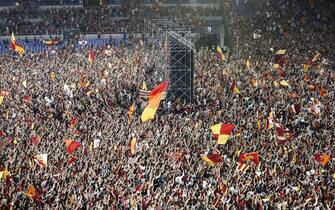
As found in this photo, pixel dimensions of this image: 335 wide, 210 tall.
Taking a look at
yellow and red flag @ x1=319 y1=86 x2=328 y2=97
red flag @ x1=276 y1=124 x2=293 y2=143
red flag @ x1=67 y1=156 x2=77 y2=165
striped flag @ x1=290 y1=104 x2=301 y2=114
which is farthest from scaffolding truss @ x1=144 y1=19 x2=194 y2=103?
red flag @ x1=67 y1=156 x2=77 y2=165

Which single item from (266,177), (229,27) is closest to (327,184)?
(266,177)

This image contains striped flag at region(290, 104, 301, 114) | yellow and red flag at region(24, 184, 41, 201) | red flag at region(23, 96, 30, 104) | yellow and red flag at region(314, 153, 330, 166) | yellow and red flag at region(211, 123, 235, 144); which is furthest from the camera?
red flag at region(23, 96, 30, 104)

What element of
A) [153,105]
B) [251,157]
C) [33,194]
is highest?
[153,105]

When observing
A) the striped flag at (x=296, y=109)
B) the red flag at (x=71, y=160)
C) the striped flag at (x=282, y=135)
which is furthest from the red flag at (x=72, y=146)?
the striped flag at (x=296, y=109)

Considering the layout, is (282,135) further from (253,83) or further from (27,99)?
(27,99)

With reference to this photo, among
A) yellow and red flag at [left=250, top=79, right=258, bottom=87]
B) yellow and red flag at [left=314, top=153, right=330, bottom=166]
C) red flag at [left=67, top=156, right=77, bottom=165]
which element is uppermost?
red flag at [left=67, top=156, right=77, bottom=165]

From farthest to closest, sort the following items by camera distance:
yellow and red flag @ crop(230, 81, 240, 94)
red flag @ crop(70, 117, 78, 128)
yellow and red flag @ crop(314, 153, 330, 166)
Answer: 1. yellow and red flag @ crop(230, 81, 240, 94)
2. red flag @ crop(70, 117, 78, 128)
3. yellow and red flag @ crop(314, 153, 330, 166)

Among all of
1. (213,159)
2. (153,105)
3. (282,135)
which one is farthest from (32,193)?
(282,135)

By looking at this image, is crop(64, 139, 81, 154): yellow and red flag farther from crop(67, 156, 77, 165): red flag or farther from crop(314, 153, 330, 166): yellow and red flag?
crop(314, 153, 330, 166): yellow and red flag

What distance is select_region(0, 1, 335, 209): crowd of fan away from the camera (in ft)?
48.5

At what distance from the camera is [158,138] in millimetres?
19828

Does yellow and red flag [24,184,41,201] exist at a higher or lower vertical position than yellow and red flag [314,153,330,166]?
higher

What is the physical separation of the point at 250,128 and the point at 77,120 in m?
6.29

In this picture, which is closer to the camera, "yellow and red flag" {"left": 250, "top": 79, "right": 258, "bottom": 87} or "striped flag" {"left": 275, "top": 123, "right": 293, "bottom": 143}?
"striped flag" {"left": 275, "top": 123, "right": 293, "bottom": 143}
